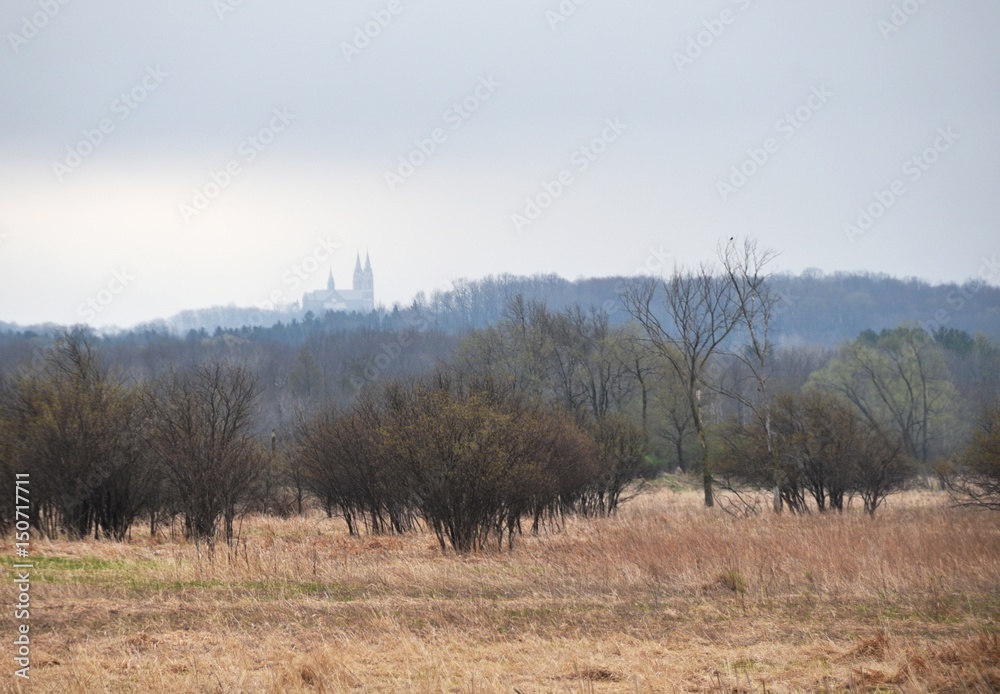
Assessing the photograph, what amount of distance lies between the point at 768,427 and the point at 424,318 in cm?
9835

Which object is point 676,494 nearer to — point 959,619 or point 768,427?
point 768,427

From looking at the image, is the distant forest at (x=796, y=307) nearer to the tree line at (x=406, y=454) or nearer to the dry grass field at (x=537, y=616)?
the tree line at (x=406, y=454)

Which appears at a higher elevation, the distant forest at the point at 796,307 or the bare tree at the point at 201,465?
the distant forest at the point at 796,307

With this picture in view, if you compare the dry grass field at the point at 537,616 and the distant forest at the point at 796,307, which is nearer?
the dry grass field at the point at 537,616

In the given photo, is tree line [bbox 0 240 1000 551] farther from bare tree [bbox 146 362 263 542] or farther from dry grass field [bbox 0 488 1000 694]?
dry grass field [bbox 0 488 1000 694]

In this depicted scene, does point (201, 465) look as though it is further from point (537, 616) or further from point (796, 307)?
point (796, 307)

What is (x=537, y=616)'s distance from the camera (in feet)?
36.0

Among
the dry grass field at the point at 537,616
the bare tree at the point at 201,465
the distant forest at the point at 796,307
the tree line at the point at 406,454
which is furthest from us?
the distant forest at the point at 796,307

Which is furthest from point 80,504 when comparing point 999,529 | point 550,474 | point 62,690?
point 999,529

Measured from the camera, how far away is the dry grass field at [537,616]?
8000 mm

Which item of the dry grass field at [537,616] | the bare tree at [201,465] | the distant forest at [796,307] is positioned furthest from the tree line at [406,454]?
the distant forest at [796,307]

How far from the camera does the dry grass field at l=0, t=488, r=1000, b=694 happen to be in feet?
26.2

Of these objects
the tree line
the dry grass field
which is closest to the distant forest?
the tree line

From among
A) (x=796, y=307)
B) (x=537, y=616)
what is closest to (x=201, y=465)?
(x=537, y=616)
